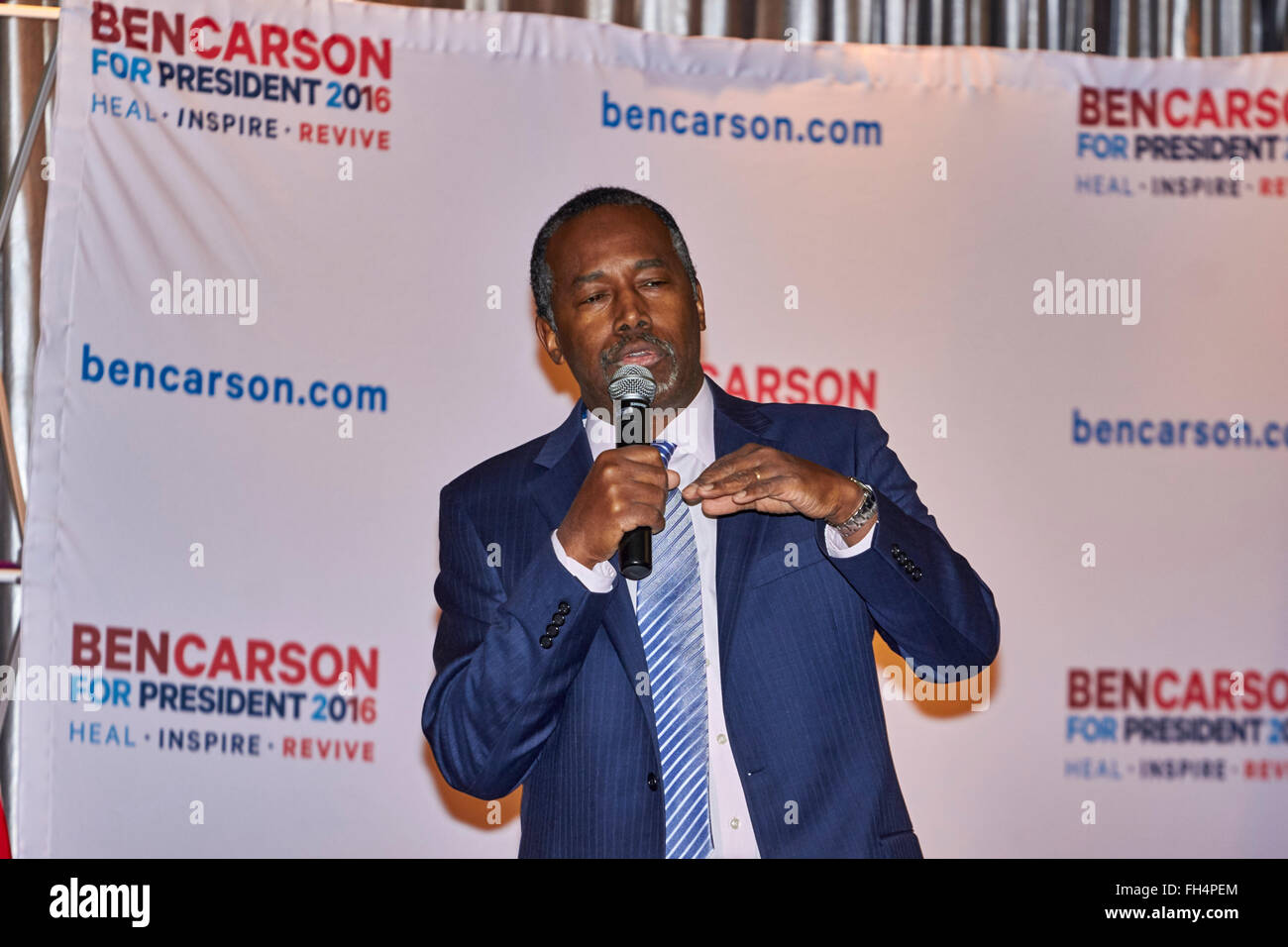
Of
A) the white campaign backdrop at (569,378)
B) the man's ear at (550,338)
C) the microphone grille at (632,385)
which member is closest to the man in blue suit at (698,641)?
the microphone grille at (632,385)

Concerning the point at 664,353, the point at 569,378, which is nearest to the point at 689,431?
the point at 664,353

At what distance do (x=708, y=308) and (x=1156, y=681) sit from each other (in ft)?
5.58

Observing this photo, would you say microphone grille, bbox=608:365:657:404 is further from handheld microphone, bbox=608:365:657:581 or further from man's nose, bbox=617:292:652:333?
man's nose, bbox=617:292:652:333

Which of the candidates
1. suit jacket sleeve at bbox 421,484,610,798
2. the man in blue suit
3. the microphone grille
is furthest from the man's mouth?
suit jacket sleeve at bbox 421,484,610,798

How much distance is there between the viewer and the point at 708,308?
173 inches

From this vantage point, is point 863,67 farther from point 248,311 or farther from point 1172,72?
point 248,311

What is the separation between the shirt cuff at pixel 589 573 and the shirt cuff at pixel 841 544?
13 mm

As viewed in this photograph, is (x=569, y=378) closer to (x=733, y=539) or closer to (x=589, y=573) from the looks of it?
(x=733, y=539)

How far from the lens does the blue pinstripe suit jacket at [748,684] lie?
2.39 metres

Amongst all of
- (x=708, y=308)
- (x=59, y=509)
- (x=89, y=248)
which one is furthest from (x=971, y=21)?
(x=59, y=509)

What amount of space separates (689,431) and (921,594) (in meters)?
0.61

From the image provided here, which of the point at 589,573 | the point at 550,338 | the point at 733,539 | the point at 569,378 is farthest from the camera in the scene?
the point at 569,378

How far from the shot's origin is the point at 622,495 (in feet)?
7.16

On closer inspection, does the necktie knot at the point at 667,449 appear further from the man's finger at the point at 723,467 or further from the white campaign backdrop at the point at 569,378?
the white campaign backdrop at the point at 569,378
